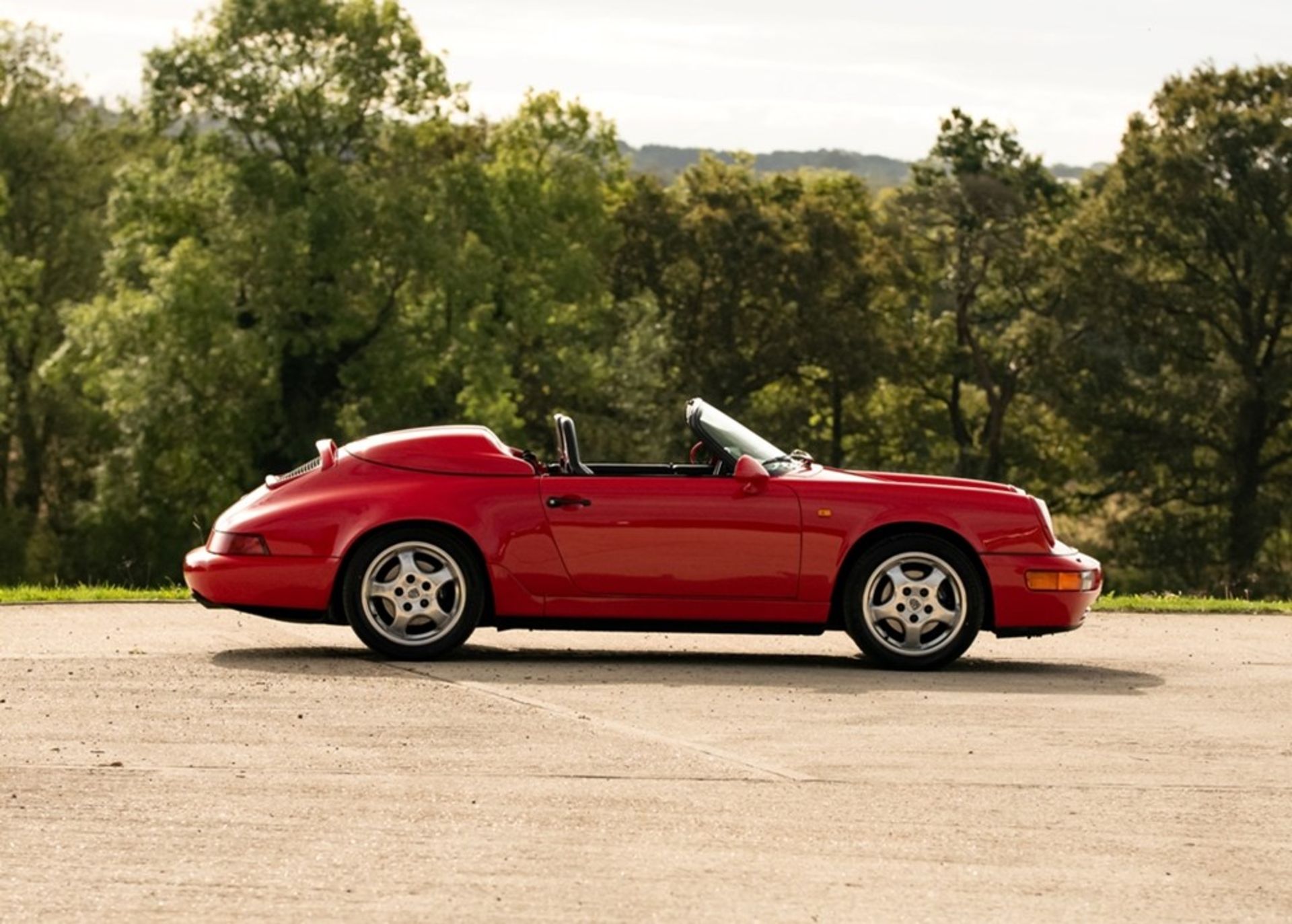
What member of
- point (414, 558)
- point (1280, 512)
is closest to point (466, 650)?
point (414, 558)

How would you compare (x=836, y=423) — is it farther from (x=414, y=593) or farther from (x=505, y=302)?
(x=414, y=593)

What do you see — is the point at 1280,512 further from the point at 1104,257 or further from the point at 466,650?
the point at 466,650

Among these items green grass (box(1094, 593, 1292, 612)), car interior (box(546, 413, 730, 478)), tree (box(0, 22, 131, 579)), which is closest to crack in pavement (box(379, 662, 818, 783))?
car interior (box(546, 413, 730, 478))

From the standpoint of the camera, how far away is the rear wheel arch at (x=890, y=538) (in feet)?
39.9

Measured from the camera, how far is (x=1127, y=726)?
9.85 m

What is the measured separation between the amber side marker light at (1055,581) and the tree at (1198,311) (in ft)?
150

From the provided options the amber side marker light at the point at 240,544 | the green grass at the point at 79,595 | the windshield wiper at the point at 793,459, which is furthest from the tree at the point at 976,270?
the amber side marker light at the point at 240,544

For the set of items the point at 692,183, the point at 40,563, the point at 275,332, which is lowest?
the point at 40,563

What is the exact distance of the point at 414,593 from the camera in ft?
39.8

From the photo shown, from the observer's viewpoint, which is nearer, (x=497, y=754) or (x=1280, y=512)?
(x=497, y=754)

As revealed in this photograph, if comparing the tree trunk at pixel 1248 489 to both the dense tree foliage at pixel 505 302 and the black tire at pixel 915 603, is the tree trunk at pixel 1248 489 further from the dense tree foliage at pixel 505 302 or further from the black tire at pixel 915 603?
the black tire at pixel 915 603

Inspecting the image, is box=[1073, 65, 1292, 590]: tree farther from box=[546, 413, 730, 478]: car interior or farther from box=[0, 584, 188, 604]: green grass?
box=[546, 413, 730, 478]: car interior

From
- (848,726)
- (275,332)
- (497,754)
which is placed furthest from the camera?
(275,332)

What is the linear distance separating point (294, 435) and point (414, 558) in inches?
1753
